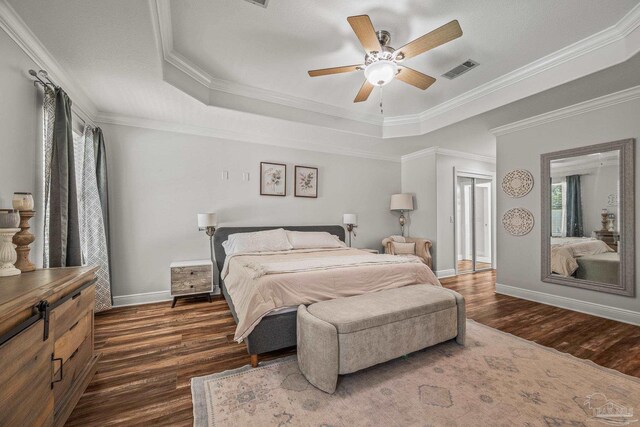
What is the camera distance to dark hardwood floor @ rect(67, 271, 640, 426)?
1.66 meters

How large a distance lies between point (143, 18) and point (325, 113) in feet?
8.00

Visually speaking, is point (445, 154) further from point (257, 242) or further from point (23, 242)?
point (23, 242)

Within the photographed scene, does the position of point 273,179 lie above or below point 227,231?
above

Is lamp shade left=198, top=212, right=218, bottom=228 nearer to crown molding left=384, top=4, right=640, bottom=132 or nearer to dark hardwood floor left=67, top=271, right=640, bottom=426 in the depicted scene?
dark hardwood floor left=67, top=271, right=640, bottom=426

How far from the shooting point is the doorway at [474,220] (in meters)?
5.58

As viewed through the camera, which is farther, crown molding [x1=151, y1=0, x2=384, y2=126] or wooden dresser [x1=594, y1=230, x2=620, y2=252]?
wooden dresser [x1=594, y1=230, x2=620, y2=252]

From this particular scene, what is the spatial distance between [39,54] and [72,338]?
217 cm

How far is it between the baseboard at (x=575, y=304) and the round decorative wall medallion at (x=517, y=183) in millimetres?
1371

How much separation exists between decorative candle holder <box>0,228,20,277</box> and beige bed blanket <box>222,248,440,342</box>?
53.6 inches

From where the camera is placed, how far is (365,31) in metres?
1.92

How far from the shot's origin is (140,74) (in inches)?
99.2

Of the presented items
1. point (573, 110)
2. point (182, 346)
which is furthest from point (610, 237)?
point (182, 346)

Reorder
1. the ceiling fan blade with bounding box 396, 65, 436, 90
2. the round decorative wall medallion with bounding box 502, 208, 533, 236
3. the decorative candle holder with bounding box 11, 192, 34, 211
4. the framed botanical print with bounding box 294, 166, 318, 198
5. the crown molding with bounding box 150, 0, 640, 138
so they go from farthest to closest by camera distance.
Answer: the framed botanical print with bounding box 294, 166, 318, 198, the round decorative wall medallion with bounding box 502, 208, 533, 236, the ceiling fan blade with bounding box 396, 65, 436, 90, the crown molding with bounding box 150, 0, 640, 138, the decorative candle holder with bounding box 11, 192, 34, 211

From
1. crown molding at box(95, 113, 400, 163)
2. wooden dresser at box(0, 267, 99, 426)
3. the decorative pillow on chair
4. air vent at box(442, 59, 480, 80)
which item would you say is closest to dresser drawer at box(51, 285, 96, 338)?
wooden dresser at box(0, 267, 99, 426)
